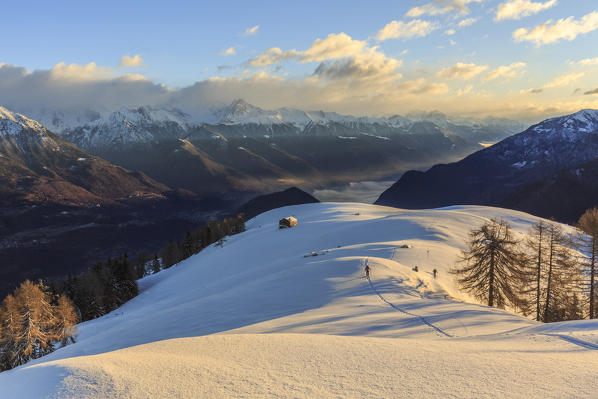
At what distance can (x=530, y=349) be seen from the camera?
387 inches

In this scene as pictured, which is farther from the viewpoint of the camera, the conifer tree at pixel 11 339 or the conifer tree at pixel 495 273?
the conifer tree at pixel 11 339

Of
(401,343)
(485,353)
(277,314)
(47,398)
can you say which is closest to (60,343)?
(277,314)

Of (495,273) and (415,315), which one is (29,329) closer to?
(415,315)

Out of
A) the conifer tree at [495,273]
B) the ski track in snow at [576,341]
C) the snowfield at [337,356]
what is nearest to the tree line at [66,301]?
the snowfield at [337,356]

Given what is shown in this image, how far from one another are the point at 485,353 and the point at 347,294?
13861mm

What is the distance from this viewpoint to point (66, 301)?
1833 inches

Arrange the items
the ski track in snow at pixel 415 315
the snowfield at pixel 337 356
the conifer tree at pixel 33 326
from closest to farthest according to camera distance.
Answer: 1. the snowfield at pixel 337 356
2. the ski track in snow at pixel 415 315
3. the conifer tree at pixel 33 326

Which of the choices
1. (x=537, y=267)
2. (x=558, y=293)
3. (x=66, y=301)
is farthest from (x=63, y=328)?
(x=558, y=293)

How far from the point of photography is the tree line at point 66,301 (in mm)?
34938

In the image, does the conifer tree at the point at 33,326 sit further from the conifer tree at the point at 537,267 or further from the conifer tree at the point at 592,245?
the conifer tree at the point at 592,245

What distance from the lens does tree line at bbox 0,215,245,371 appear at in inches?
Result: 1375

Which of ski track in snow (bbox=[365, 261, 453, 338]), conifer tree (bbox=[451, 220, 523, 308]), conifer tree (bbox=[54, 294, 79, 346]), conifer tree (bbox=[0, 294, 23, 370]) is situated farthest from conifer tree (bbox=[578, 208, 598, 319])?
conifer tree (bbox=[0, 294, 23, 370])

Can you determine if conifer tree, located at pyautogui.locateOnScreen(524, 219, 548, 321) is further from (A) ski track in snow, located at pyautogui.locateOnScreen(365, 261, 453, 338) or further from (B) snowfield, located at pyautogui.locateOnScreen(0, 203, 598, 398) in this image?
(A) ski track in snow, located at pyautogui.locateOnScreen(365, 261, 453, 338)

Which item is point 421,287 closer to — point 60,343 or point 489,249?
point 489,249
